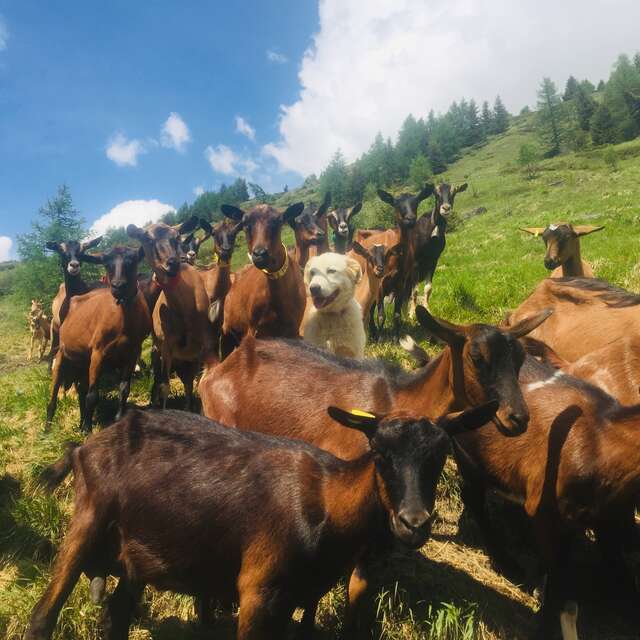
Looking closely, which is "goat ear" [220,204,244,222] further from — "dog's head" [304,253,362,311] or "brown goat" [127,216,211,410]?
"dog's head" [304,253,362,311]

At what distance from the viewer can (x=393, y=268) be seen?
11.2 metres

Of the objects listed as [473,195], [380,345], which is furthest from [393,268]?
[473,195]

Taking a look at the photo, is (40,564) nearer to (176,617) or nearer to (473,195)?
(176,617)

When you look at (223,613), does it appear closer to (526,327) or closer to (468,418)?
(468,418)

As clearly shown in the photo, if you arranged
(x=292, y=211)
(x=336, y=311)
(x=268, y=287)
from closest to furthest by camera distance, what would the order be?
(x=268, y=287) → (x=336, y=311) → (x=292, y=211)

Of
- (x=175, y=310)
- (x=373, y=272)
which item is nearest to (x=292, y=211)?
(x=175, y=310)

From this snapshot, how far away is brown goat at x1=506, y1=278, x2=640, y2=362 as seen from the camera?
20.5ft

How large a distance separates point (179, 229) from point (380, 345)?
15.2 feet

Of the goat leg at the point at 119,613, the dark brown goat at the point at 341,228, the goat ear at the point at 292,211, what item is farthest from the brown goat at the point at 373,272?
the goat leg at the point at 119,613

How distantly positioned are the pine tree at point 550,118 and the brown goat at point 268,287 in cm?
10534

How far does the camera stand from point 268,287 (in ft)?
22.2

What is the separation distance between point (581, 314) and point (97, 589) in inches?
267

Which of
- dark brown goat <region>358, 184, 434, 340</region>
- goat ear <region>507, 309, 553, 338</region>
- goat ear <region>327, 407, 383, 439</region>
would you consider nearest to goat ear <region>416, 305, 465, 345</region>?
goat ear <region>507, 309, 553, 338</region>

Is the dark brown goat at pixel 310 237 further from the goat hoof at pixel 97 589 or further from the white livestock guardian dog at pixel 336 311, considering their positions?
the goat hoof at pixel 97 589
